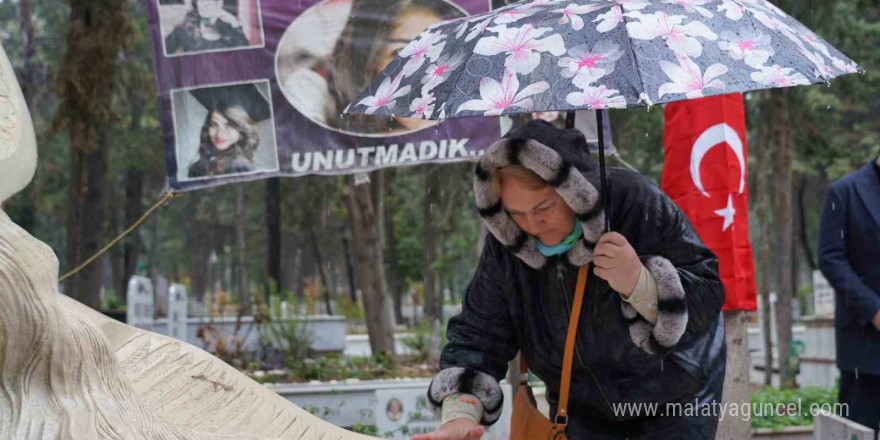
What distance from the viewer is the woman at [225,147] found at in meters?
6.97

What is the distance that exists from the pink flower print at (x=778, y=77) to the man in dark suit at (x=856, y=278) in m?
2.42

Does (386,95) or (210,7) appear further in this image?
(210,7)

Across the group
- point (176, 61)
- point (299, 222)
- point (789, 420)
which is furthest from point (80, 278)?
point (299, 222)

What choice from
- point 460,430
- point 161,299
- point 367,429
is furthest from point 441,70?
point 161,299

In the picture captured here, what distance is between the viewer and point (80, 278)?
1318cm

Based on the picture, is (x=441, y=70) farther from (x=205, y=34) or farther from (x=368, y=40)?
(x=205, y=34)

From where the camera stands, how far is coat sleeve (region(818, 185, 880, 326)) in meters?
4.84

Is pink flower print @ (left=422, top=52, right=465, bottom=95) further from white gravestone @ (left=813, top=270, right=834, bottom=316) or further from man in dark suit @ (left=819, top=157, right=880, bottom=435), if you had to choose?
white gravestone @ (left=813, top=270, right=834, bottom=316)

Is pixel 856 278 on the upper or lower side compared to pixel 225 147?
lower

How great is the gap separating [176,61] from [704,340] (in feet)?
15.9

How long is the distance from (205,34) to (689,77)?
4.90 m

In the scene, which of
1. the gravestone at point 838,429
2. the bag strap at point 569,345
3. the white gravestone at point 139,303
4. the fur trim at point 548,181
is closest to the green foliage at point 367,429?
the white gravestone at point 139,303

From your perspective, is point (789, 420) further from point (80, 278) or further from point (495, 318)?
point (80, 278)

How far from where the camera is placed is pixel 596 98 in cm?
267
